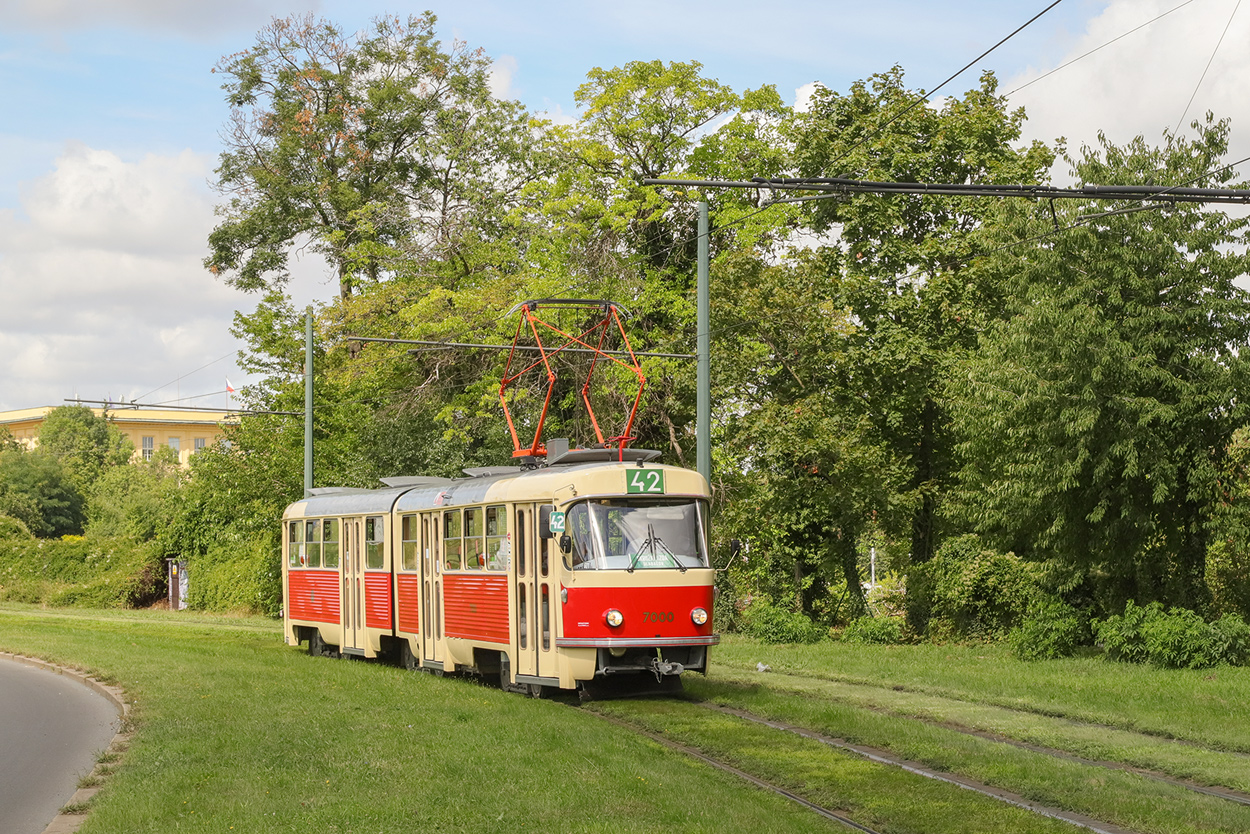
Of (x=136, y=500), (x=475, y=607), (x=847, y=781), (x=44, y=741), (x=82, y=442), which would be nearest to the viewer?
→ (x=847, y=781)

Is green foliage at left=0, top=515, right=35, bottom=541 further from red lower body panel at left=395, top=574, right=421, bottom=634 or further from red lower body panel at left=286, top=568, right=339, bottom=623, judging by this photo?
red lower body panel at left=395, top=574, right=421, bottom=634

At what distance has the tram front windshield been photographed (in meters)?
17.3

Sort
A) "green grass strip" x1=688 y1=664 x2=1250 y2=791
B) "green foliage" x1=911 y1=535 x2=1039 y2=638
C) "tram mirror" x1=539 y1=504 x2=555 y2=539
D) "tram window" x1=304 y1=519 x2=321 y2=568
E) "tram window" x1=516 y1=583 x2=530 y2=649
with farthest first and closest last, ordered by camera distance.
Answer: "tram window" x1=304 y1=519 x2=321 y2=568
"green foliage" x1=911 y1=535 x2=1039 y2=638
"tram window" x1=516 y1=583 x2=530 y2=649
"tram mirror" x1=539 y1=504 x2=555 y2=539
"green grass strip" x1=688 y1=664 x2=1250 y2=791

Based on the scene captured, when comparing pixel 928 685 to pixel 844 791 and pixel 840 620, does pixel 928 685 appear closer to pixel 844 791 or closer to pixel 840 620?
pixel 844 791

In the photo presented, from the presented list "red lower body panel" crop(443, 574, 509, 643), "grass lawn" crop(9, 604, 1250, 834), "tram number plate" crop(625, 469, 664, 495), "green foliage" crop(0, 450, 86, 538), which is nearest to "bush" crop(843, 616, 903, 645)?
"grass lawn" crop(9, 604, 1250, 834)

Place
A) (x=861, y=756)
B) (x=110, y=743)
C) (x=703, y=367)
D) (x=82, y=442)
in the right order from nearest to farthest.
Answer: (x=861, y=756) → (x=110, y=743) → (x=703, y=367) → (x=82, y=442)

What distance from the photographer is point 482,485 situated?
19766 millimetres

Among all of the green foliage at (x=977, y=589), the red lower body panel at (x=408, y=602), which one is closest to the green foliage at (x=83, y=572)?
the red lower body panel at (x=408, y=602)

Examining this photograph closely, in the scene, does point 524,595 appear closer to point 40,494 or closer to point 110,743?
point 110,743

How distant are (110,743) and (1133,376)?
15686 mm

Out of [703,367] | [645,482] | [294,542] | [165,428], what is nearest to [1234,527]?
[703,367]

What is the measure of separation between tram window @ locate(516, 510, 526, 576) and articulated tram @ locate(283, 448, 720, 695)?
0.07 feet

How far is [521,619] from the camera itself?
18.4 metres

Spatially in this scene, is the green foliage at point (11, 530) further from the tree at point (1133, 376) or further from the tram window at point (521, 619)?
the tree at point (1133, 376)
